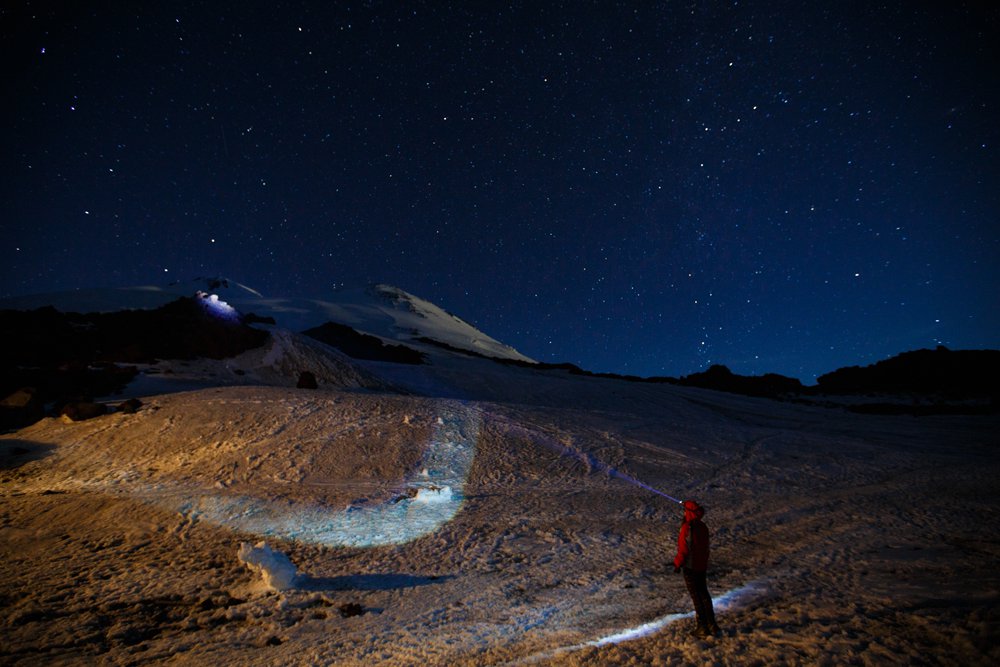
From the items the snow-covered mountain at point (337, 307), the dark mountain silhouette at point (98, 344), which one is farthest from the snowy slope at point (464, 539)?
the snow-covered mountain at point (337, 307)

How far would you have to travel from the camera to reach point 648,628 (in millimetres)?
5219

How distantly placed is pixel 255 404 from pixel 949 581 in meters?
19.5

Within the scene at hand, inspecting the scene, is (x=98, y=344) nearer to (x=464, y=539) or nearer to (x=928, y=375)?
(x=464, y=539)

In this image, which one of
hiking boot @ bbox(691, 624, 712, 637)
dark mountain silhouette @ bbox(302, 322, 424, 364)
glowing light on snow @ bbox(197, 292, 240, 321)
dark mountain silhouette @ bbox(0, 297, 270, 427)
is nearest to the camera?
hiking boot @ bbox(691, 624, 712, 637)

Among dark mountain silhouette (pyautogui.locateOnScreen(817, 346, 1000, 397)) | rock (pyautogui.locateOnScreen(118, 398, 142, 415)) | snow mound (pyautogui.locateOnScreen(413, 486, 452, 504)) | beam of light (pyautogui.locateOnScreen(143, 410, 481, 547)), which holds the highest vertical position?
dark mountain silhouette (pyautogui.locateOnScreen(817, 346, 1000, 397))

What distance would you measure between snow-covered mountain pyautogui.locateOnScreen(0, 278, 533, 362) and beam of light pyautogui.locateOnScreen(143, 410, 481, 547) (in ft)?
148

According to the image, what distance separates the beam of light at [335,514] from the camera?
9.20 metres

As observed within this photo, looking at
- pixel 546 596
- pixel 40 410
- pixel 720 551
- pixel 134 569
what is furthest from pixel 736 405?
pixel 40 410

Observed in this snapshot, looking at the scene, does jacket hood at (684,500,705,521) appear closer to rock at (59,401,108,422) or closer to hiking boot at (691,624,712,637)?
hiking boot at (691,624,712,637)

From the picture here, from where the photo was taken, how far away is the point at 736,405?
101 ft

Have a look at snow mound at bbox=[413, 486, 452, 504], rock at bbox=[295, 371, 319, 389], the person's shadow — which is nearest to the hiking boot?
the person's shadow

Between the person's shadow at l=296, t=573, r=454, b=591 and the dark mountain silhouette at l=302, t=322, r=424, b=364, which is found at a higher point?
the dark mountain silhouette at l=302, t=322, r=424, b=364

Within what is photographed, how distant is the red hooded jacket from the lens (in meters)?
4.73

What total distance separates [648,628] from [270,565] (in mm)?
5714
